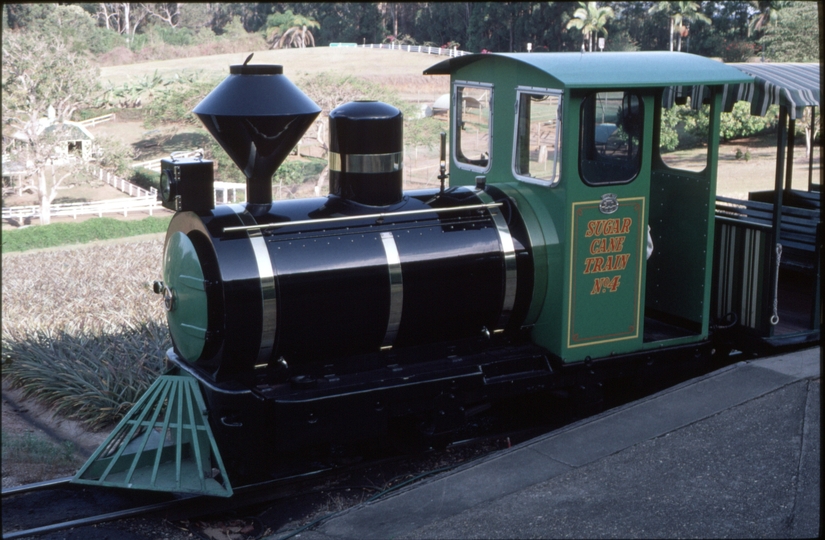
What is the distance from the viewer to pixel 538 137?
19.5ft

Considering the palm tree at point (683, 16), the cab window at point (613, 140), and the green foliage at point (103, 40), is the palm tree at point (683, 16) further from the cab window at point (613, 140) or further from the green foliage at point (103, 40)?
the cab window at point (613, 140)

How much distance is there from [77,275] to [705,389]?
10330 mm

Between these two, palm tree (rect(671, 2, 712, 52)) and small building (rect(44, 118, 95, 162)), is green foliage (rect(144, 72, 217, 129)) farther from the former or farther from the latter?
palm tree (rect(671, 2, 712, 52))

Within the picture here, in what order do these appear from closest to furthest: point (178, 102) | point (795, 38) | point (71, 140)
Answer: point (71, 140) → point (178, 102) → point (795, 38)

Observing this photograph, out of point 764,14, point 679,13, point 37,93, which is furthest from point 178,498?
point 764,14

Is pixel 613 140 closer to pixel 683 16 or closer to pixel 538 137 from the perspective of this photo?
pixel 538 137

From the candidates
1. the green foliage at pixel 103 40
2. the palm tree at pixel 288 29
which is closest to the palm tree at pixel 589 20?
the palm tree at pixel 288 29

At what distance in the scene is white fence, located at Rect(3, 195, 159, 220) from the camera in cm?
2369

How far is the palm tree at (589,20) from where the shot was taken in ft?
111

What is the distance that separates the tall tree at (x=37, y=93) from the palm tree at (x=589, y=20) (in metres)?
19.0

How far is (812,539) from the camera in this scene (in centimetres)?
400

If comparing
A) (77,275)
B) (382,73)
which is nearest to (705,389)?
(77,275)

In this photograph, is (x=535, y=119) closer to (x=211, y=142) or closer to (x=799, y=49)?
(x=211, y=142)

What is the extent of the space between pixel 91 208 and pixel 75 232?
3.56 metres
